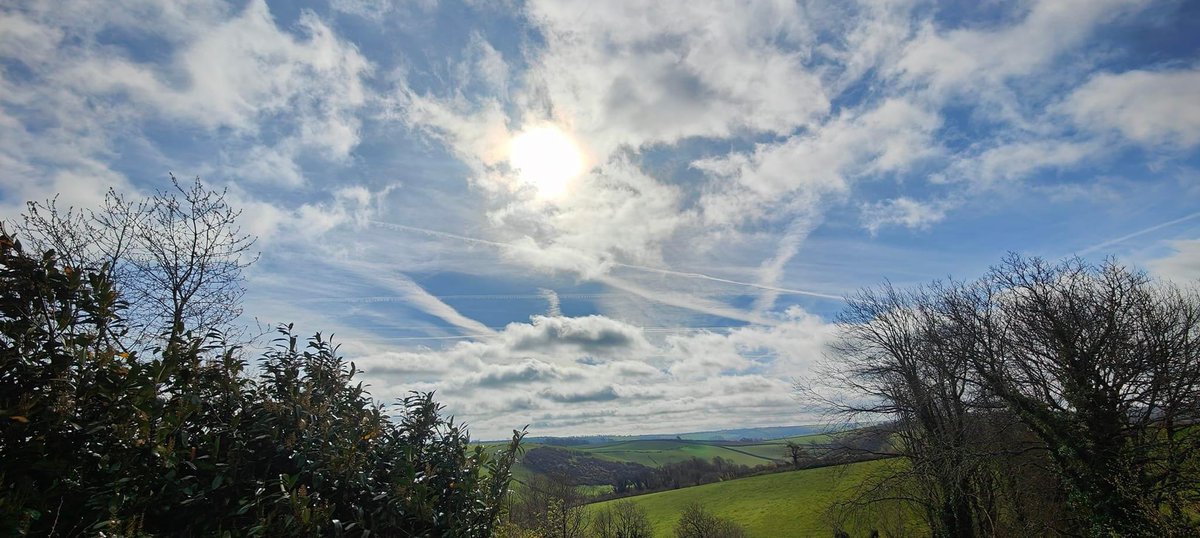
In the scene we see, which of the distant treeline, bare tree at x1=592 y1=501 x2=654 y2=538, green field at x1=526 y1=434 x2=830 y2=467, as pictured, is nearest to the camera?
the distant treeline

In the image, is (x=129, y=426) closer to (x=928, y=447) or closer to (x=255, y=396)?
(x=255, y=396)

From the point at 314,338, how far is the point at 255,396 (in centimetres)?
73

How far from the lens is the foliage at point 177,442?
3064 mm

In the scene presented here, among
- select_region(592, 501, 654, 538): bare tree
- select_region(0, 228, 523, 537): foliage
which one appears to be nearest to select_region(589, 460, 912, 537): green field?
select_region(592, 501, 654, 538): bare tree

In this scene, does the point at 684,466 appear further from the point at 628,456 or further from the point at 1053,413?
the point at 1053,413

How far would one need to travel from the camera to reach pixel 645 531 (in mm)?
56562

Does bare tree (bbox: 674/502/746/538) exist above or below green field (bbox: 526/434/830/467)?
above

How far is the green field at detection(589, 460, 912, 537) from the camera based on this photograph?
50.2m

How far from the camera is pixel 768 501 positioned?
5938 cm

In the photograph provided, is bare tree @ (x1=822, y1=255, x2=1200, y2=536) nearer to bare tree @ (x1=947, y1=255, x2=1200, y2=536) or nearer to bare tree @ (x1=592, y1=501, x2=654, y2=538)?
bare tree @ (x1=947, y1=255, x2=1200, y2=536)

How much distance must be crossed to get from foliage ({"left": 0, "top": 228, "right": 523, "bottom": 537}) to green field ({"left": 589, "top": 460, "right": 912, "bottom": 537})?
45.5 metres

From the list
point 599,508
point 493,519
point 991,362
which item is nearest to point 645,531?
point 599,508

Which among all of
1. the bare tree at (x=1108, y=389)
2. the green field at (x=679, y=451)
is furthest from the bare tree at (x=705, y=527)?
the green field at (x=679, y=451)

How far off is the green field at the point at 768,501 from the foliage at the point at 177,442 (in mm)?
45455
